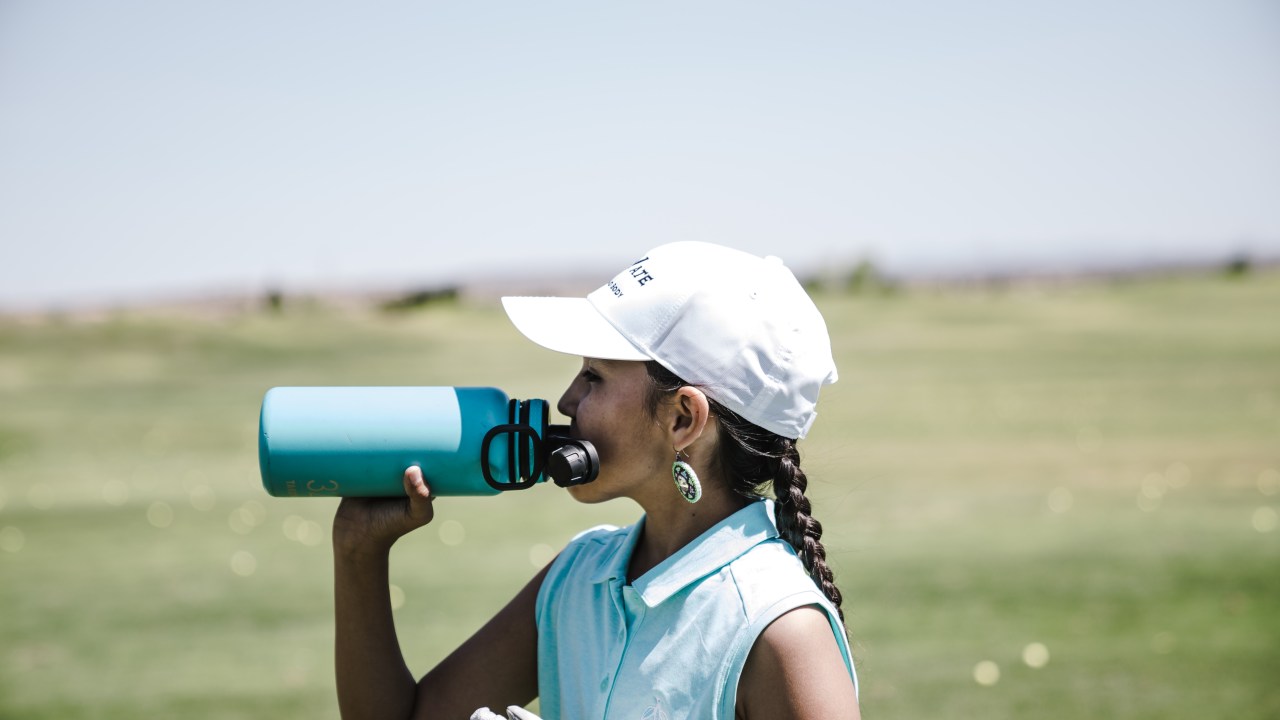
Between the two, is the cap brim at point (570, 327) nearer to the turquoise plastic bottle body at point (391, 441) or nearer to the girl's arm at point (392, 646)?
the turquoise plastic bottle body at point (391, 441)

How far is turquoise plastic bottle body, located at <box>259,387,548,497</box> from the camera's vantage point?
7.06ft

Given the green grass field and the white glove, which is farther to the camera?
the green grass field

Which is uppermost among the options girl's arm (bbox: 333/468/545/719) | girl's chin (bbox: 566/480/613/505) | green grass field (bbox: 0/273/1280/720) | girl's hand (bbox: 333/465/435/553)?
girl's chin (bbox: 566/480/613/505)

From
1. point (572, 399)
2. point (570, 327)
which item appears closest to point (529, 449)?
point (572, 399)

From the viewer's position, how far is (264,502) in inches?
439

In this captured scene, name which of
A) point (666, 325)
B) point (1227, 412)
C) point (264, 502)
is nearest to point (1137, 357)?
point (1227, 412)

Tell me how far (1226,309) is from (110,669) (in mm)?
26450

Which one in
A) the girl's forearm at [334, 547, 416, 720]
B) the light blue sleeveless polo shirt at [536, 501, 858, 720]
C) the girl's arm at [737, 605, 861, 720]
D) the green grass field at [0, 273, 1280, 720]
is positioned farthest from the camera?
the green grass field at [0, 273, 1280, 720]

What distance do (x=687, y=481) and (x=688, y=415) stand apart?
115mm

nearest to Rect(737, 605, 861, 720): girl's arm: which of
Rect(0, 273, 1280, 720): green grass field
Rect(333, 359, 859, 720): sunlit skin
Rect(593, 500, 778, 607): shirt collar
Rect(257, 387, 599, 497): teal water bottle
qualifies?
Rect(333, 359, 859, 720): sunlit skin

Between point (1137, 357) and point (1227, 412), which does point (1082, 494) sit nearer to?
point (1227, 412)

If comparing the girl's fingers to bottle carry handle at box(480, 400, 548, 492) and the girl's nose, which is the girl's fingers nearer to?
bottle carry handle at box(480, 400, 548, 492)

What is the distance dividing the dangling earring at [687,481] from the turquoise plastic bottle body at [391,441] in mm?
249

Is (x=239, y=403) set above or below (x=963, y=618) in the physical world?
below
